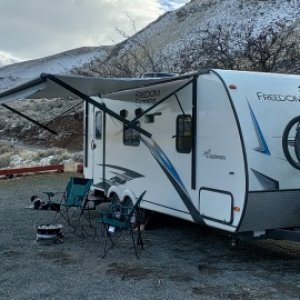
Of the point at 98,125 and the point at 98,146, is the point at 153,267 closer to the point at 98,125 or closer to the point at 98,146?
the point at 98,146

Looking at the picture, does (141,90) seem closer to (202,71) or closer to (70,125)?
(202,71)

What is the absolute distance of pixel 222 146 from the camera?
6695 mm

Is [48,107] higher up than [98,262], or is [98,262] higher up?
[48,107]

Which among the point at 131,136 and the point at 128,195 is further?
the point at 131,136

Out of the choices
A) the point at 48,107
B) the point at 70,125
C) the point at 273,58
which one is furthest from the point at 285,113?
the point at 48,107

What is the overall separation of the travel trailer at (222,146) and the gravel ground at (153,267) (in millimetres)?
533

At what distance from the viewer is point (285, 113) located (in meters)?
6.65

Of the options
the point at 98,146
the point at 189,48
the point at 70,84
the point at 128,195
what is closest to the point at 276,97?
the point at 70,84

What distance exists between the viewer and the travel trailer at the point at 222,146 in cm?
641

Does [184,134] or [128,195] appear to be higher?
[184,134]

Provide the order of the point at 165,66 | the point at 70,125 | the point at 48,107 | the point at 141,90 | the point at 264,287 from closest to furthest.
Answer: the point at 264,287 < the point at 141,90 < the point at 165,66 < the point at 70,125 < the point at 48,107

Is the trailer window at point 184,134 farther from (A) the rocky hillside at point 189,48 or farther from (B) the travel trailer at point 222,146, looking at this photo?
(A) the rocky hillside at point 189,48

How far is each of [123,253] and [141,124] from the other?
2.32 meters

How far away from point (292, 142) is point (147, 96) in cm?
273
